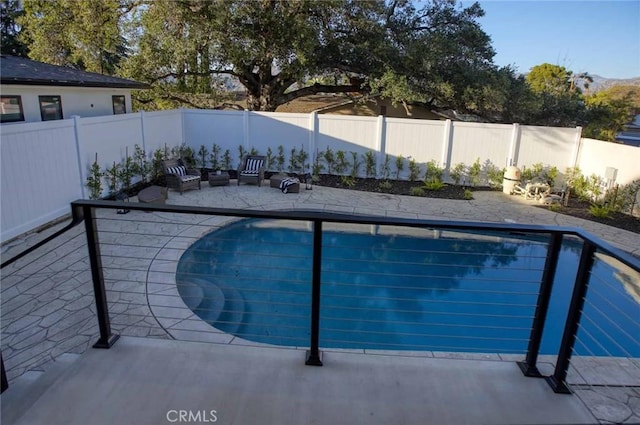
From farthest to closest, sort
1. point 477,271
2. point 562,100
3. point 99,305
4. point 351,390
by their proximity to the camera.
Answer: point 562,100, point 477,271, point 99,305, point 351,390

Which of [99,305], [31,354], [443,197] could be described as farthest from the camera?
[443,197]

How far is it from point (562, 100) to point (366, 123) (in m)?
7.49

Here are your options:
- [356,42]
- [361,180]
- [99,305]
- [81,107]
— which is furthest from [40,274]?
[356,42]

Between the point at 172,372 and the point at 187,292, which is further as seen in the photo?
the point at 187,292

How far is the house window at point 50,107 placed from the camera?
29.9 ft

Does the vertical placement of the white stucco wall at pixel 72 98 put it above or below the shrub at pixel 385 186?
above

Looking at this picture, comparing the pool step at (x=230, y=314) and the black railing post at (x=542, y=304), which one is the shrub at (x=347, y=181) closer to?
the pool step at (x=230, y=314)

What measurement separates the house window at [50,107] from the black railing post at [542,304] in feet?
34.2

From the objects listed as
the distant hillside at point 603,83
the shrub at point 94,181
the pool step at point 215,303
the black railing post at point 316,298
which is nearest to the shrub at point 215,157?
the shrub at point 94,181

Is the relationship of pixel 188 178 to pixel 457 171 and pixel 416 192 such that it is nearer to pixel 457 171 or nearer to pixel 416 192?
pixel 416 192

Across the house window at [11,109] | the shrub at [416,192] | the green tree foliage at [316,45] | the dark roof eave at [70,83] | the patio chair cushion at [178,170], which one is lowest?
the shrub at [416,192]

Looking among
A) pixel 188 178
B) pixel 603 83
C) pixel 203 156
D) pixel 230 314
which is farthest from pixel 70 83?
pixel 603 83

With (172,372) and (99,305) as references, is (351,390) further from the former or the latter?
(99,305)

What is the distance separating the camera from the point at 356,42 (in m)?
13.9
